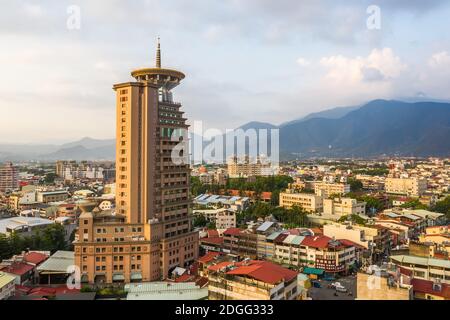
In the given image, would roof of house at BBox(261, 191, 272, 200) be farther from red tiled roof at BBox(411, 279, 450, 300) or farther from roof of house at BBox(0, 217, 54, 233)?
red tiled roof at BBox(411, 279, 450, 300)

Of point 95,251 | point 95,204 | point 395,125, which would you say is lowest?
point 95,251

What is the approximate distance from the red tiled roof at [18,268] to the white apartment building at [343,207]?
17958mm

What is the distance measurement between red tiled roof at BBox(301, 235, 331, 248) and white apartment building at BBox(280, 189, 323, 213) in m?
12.6

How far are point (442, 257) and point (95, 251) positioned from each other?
38.2ft

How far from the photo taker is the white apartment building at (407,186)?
36.6 m

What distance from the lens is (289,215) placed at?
24.1 meters

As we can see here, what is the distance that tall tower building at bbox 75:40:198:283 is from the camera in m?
12.8

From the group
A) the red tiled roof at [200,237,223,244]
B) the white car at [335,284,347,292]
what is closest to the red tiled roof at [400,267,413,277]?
the white car at [335,284,347,292]

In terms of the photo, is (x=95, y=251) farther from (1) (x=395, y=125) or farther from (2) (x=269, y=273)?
(1) (x=395, y=125)

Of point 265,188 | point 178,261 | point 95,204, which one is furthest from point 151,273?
point 265,188

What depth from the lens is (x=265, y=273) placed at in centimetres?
873

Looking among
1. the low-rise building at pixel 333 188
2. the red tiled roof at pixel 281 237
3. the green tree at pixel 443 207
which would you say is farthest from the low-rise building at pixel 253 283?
the low-rise building at pixel 333 188

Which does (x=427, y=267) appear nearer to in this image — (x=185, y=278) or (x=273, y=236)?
(x=273, y=236)
